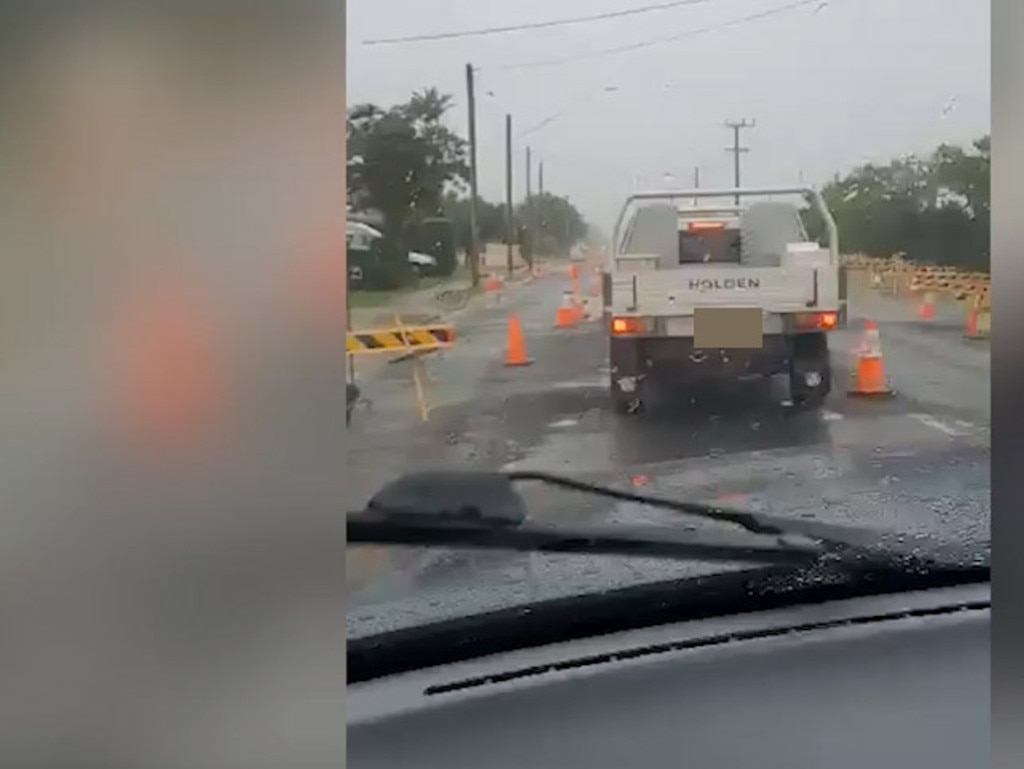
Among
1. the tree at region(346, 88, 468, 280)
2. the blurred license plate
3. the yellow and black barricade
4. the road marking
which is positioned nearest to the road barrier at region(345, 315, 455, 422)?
the yellow and black barricade

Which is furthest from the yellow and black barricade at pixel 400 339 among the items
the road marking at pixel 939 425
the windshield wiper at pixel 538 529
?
the road marking at pixel 939 425

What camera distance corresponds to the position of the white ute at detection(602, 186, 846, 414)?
6.28 ft

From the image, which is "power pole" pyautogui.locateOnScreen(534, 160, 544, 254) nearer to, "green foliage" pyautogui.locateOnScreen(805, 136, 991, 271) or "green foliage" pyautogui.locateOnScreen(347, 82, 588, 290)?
"green foliage" pyautogui.locateOnScreen(347, 82, 588, 290)

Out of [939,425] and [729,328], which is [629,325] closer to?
[729,328]

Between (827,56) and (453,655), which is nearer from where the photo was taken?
(827,56)

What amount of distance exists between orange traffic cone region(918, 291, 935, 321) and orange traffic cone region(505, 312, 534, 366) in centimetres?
61

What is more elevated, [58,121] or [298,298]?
[58,121]

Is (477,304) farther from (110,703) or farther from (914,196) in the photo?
(110,703)

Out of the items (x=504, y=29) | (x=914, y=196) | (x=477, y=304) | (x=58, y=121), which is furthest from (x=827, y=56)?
(x=58, y=121)

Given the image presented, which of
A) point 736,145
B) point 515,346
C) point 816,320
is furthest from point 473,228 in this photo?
point 816,320

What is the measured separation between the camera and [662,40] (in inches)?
74.5

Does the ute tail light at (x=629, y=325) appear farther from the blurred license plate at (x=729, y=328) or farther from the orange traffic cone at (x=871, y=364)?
the orange traffic cone at (x=871, y=364)

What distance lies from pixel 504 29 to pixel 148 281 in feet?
2.22

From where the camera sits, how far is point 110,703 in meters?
1.93
